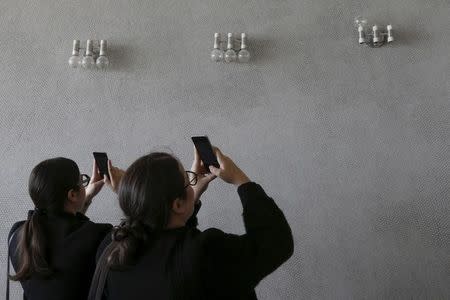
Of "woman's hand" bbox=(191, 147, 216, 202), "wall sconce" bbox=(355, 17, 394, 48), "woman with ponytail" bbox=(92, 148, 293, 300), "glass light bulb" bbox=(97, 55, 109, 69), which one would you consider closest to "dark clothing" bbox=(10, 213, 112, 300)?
"woman with ponytail" bbox=(92, 148, 293, 300)

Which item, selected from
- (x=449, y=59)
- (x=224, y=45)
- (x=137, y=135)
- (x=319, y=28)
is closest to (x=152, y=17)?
(x=224, y=45)

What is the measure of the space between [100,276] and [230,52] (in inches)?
53.4

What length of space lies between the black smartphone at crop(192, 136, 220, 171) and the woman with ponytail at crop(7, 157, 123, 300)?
334 millimetres

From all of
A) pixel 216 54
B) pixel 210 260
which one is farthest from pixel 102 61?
pixel 210 260

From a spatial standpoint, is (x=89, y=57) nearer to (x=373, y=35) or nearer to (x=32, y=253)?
(x=32, y=253)

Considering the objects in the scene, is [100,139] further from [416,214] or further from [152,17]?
[416,214]

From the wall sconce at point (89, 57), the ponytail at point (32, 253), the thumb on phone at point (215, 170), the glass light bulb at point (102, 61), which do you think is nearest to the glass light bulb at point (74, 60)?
the wall sconce at point (89, 57)

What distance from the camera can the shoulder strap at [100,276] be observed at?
1.09m

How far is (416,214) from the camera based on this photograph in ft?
6.84

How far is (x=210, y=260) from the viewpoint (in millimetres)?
1027

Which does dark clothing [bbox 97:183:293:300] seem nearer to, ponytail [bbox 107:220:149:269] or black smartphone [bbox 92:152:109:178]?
ponytail [bbox 107:220:149:269]

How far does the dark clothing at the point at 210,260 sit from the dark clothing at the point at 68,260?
218 millimetres

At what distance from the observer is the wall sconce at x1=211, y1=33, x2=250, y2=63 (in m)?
2.20

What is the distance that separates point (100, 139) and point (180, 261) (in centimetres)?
133
